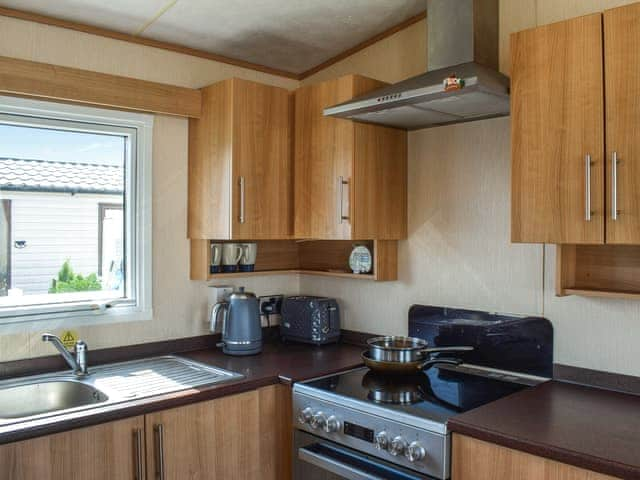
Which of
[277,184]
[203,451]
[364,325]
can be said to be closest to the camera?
[203,451]

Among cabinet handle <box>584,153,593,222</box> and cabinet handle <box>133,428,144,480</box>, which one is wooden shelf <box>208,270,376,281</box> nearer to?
cabinet handle <box>133,428,144,480</box>

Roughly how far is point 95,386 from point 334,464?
0.93 m

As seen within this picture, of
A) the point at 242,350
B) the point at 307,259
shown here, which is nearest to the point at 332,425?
the point at 242,350

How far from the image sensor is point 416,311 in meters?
2.69

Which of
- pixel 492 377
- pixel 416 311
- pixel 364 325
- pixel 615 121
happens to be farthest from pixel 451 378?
pixel 615 121

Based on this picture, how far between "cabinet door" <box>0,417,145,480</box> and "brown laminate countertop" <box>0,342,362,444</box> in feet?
0.09

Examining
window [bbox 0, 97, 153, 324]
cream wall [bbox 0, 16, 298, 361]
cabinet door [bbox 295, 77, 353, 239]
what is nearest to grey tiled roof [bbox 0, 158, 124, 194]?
window [bbox 0, 97, 153, 324]

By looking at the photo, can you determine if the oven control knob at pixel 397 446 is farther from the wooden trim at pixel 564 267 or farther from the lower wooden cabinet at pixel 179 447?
the wooden trim at pixel 564 267

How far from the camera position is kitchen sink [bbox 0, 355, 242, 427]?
2.12 m

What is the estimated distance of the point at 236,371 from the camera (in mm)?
2375

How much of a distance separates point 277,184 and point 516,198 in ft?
3.90

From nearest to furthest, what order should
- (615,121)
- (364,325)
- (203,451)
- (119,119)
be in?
1. (615,121)
2. (203,451)
3. (119,119)
4. (364,325)

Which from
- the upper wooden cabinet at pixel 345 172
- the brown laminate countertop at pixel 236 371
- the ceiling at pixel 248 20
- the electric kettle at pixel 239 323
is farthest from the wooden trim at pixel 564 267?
the electric kettle at pixel 239 323

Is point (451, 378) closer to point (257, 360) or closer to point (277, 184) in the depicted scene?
point (257, 360)
